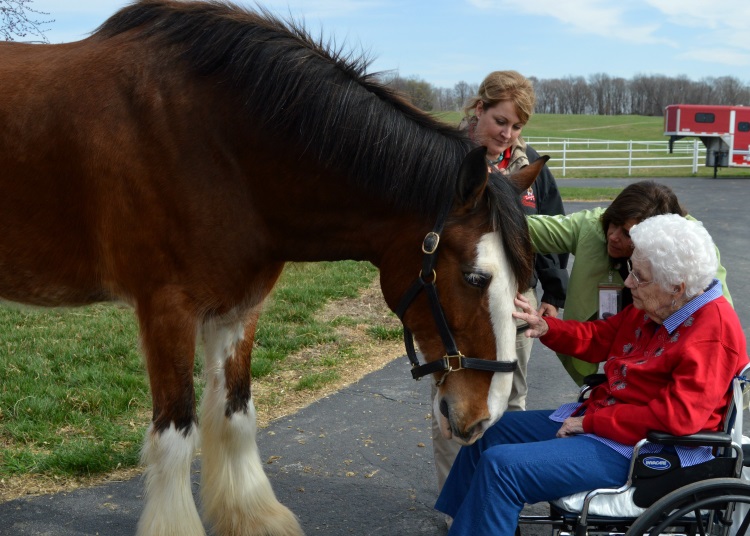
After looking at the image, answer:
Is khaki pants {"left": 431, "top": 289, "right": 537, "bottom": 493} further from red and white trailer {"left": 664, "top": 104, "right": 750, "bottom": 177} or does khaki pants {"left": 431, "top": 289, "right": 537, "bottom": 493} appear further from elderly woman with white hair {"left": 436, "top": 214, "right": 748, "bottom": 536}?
red and white trailer {"left": 664, "top": 104, "right": 750, "bottom": 177}

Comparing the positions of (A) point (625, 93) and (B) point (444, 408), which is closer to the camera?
(B) point (444, 408)

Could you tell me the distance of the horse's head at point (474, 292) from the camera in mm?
2658

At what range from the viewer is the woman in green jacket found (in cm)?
303

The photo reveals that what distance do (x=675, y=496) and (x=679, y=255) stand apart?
78cm

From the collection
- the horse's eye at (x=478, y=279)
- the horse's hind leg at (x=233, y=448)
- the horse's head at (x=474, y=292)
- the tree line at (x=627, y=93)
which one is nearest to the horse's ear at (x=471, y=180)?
the horse's head at (x=474, y=292)

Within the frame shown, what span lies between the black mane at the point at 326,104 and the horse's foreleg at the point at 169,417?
2.79ft

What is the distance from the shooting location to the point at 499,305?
265 cm

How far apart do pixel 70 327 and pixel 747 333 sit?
19.0ft

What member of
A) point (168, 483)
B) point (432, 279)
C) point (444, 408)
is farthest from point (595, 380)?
point (168, 483)

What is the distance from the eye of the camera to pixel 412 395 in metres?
5.19

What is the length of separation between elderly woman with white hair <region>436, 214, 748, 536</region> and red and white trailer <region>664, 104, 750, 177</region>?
23.2m

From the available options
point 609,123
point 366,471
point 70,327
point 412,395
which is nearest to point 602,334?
point 366,471

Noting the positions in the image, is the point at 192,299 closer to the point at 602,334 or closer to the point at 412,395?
the point at 602,334

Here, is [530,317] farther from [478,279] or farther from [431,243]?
[431,243]
